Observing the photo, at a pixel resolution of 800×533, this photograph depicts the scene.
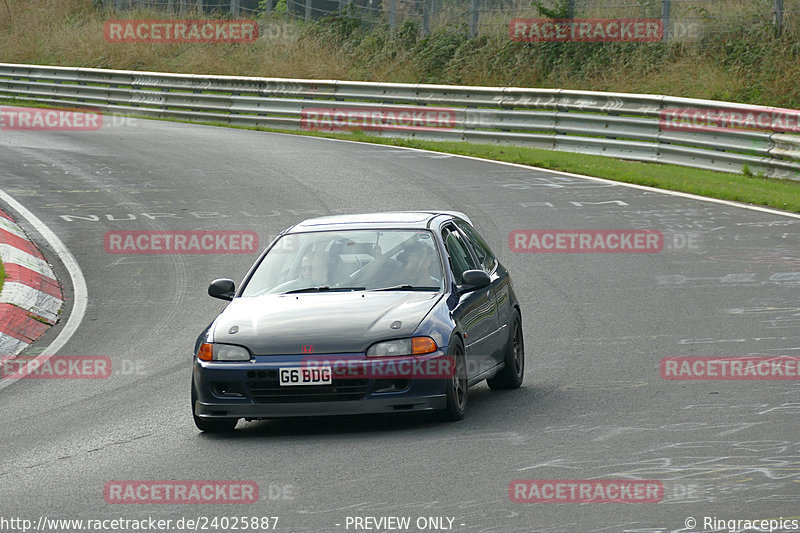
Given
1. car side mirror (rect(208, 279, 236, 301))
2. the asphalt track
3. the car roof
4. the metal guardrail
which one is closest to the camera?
the asphalt track

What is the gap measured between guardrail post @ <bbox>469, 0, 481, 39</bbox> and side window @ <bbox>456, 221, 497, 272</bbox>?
76.7 feet

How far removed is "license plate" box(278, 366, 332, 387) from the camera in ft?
27.2

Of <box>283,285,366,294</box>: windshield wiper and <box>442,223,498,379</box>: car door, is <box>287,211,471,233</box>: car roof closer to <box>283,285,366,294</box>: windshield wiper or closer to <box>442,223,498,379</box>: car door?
<box>442,223,498,379</box>: car door

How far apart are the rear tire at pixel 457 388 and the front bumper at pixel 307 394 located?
7 cm

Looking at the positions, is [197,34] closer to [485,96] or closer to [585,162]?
[485,96]

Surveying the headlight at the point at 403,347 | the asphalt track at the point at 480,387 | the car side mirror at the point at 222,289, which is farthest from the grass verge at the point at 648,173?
the headlight at the point at 403,347

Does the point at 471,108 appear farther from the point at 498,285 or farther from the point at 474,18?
the point at 498,285

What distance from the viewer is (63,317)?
534 inches

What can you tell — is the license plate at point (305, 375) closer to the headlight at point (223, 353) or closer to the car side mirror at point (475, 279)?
the headlight at point (223, 353)

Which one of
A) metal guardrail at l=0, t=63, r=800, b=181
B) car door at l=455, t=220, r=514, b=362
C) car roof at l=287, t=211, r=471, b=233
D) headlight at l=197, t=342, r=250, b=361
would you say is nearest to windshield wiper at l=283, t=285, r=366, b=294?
car roof at l=287, t=211, r=471, b=233

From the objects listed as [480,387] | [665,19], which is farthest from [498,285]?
[665,19]

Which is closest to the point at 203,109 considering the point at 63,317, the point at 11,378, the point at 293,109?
the point at 293,109

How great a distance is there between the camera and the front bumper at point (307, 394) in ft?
27.3

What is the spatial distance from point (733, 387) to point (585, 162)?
14178mm
